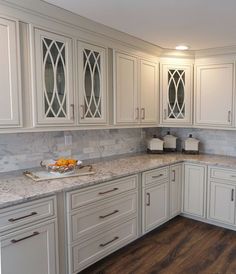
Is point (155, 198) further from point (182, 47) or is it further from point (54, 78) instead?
point (182, 47)

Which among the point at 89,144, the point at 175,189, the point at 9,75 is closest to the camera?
the point at 9,75

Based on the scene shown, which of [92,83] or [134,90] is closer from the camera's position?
[92,83]

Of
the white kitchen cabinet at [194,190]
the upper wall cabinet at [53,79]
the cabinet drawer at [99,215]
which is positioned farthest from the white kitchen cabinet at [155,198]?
the upper wall cabinet at [53,79]

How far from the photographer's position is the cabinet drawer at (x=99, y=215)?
2.09 metres

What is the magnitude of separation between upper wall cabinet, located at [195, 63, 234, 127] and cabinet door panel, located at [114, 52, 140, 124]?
98 centimetres

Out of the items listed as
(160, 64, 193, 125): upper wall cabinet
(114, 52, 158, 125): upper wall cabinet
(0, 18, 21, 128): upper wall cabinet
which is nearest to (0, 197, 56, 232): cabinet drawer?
(0, 18, 21, 128): upper wall cabinet

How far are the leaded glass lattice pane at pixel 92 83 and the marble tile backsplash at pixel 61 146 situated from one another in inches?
16.6

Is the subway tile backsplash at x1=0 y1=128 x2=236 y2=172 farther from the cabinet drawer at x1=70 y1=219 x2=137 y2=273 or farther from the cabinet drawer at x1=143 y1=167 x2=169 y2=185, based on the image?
the cabinet drawer at x1=70 y1=219 x2=137 y2=273

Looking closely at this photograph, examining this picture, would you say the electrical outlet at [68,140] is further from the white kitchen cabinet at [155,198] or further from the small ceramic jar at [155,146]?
the small ceramic jar at [155,146]

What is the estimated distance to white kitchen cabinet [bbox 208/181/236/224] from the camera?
120 inches

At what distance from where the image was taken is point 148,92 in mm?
3359

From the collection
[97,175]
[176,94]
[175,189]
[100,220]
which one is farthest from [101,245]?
[176,94]

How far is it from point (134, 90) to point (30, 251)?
2.08 m

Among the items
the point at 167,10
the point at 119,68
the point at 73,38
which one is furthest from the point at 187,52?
the point at 73,38
